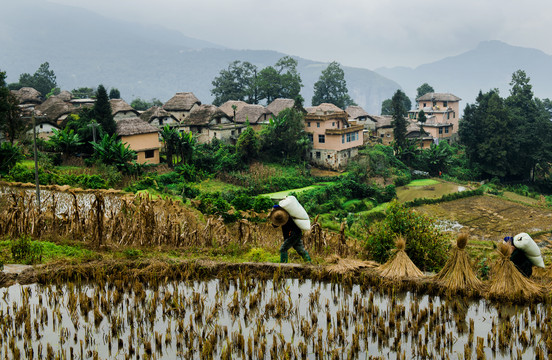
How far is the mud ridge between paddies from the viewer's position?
907 centimetres

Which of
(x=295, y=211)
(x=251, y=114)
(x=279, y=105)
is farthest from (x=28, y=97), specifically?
(x=295, y=211)

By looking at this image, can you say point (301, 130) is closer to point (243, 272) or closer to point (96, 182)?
point (96, 182)

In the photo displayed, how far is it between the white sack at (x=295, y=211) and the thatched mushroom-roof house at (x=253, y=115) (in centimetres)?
3131

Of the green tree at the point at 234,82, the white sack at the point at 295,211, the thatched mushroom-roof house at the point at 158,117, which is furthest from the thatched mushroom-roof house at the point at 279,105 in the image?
the white sack at the point at 295,211

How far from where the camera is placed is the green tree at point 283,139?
3588 centimetres

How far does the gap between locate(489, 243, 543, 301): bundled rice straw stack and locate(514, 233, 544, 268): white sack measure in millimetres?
570

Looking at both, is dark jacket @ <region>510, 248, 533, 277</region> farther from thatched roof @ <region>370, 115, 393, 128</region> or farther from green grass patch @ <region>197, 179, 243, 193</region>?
thatched roof @ <region>370, 115, 393, 128</region>

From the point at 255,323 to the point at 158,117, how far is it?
1395 inches

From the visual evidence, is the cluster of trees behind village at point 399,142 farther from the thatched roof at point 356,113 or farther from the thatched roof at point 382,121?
the thatched roof at point 356,113

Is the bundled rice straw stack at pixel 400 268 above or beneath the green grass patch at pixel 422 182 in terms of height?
above

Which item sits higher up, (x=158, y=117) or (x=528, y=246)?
(x=158, y=117)

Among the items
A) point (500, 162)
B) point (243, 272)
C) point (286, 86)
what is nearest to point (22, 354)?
point (243, 272)

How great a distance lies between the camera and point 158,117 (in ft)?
136

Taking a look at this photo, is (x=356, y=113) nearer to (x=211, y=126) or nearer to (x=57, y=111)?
(x=211, y=126)
